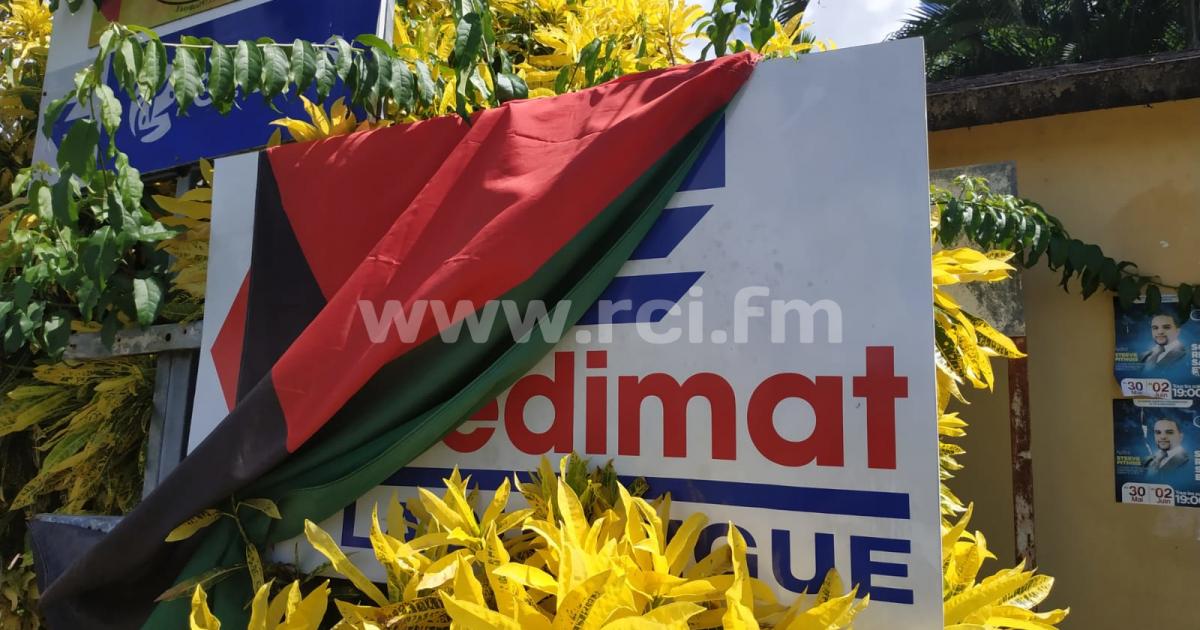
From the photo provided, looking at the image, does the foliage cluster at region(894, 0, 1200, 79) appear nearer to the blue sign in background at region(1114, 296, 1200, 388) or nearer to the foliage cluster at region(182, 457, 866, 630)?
the blue sign in background at region(1114, 296, 1200, 388)

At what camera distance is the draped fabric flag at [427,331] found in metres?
1.41

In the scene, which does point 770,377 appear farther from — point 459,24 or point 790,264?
point 459,24

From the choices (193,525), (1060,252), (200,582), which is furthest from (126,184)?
(1060,252)

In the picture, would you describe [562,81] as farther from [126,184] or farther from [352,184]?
[126,184]

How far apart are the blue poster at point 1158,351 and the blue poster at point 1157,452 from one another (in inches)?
2.0

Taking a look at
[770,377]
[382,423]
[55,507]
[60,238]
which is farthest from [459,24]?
[55,507]

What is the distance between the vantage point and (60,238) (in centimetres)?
190

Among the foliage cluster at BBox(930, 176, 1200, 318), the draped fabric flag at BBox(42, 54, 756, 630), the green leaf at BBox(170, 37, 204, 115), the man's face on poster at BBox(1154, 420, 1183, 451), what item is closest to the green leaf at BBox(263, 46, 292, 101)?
the green leaf at BBox(170, 37, 204, 115)

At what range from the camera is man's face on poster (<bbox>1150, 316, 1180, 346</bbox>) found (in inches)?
106

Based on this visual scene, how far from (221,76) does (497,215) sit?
691 mm

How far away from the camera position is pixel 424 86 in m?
1.75

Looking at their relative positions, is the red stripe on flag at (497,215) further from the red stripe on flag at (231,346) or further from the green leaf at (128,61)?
the green leaf at (128,61)

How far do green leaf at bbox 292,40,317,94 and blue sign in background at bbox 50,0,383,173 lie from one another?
0.35 meters

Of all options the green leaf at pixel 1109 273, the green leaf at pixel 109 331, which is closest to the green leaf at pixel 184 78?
the green leaf at pixel 109 331
